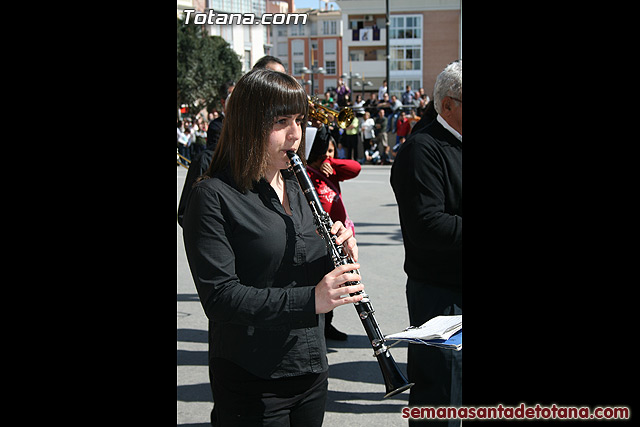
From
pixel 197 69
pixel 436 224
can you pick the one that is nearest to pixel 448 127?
pixel 436 224

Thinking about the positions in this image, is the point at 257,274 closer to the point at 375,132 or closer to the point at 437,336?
the point at 437,336

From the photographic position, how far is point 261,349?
209 centimetres

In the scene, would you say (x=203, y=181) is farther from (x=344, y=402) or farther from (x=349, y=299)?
(x=344, y=402)

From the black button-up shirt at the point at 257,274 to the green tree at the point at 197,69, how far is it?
3974 centimetres

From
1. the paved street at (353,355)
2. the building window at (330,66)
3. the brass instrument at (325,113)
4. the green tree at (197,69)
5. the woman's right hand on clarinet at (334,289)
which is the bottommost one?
the paved street at (353,355)

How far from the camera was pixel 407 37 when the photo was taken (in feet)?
202

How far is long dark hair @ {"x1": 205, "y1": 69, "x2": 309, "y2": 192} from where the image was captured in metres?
2.11

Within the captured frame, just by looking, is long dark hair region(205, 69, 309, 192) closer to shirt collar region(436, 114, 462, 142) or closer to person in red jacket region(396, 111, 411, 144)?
shirt collar region(436, 114, 462, 142)

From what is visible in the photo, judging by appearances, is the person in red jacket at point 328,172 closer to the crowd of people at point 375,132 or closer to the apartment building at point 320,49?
the crowd of people at point 375,132

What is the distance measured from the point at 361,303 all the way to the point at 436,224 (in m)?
0.61

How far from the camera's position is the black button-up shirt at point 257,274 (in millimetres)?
1989

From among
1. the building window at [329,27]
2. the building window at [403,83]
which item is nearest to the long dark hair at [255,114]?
the building window at [403,83]
